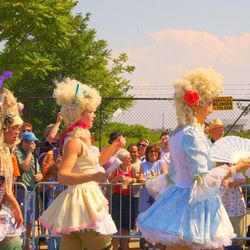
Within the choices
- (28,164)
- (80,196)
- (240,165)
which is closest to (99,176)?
(80,196)

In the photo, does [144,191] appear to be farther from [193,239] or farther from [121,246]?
[193,239]

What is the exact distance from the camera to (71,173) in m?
5.38

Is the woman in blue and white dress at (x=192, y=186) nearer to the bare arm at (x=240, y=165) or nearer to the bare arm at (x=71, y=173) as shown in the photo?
the bare arm at (x=240, y=165)

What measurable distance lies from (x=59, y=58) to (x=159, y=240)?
27130 mm

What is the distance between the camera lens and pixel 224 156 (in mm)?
5590

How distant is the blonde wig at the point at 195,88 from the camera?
5.33m

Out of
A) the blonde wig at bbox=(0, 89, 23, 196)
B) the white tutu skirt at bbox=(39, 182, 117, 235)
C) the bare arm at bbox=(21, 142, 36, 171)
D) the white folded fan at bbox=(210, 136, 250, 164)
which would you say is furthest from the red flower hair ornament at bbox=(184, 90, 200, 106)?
the bare arm at bbox=(21, 142, 36, 171)

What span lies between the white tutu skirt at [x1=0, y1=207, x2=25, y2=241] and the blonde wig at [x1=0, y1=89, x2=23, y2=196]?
Result: 0.19m

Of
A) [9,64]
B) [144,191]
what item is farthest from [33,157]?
[9,64]

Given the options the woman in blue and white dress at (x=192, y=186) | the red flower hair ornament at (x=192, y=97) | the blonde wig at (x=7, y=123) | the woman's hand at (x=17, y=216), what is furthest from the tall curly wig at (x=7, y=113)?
the red flower hair ornament at (x=192, y=97)

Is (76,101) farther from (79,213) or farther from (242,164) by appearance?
(242,164)

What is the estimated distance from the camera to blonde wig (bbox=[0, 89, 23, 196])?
5684 millimetres

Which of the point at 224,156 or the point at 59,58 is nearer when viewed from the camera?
the point at 224,156

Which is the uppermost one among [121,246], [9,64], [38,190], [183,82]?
[9,64]
